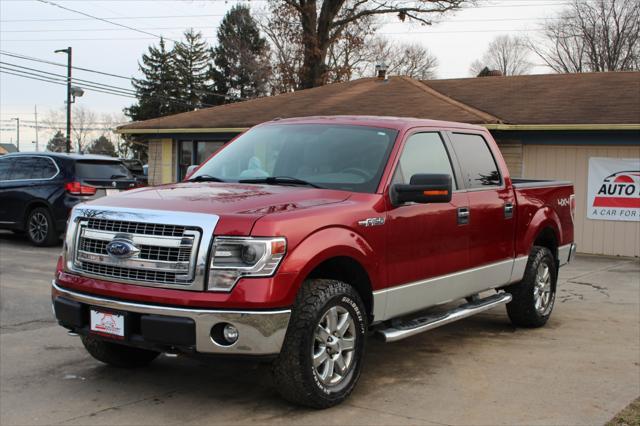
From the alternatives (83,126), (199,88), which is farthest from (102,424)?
(83,126)

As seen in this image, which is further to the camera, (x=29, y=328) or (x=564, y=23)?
(x=564, y=23)

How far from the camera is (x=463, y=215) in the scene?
6.04 m

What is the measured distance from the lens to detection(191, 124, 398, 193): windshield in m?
5.42

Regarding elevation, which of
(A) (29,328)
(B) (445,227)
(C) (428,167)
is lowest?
(A) (29,328)

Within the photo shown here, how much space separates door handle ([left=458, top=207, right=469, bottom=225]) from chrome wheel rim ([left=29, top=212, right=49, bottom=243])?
393 inches

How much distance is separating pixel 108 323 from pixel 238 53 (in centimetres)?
5384

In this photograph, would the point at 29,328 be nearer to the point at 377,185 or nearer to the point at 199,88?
the point at 377,185

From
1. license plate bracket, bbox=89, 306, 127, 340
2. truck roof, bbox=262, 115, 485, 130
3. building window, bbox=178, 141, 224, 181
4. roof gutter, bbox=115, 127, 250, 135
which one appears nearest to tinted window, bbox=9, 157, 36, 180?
roof gutter, bbox=115, 127, 250, 135

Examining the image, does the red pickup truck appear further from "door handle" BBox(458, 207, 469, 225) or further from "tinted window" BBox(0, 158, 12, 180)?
"tinted window" BBox(0, 158, 12, 180)

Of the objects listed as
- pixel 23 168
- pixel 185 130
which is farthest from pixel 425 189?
pixel 185 130

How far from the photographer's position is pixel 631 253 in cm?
1447

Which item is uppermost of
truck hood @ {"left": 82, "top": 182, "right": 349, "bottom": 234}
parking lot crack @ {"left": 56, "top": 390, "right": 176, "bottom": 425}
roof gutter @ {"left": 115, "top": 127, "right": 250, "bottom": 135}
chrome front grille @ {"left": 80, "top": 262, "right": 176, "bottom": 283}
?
roof gutter @ {"left": 115, "top": 127, "right": 250, "bottom": 135}

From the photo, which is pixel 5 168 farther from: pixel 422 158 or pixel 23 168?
pixel 422 158

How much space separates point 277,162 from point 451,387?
215 centimetres
